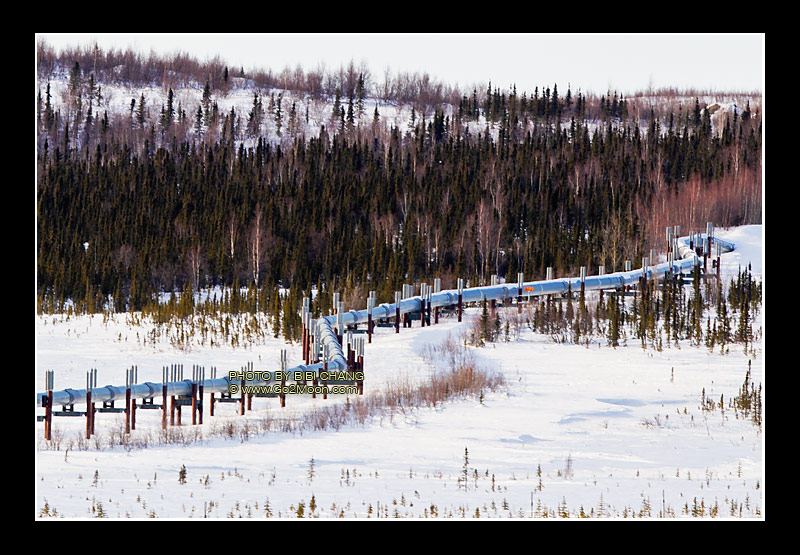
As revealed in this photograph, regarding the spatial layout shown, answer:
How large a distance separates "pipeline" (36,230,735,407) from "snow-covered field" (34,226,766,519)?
1.91 feet

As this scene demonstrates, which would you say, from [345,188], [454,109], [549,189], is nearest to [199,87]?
[454,109]

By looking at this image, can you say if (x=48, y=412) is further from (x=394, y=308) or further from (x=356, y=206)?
(x=356, y=206)

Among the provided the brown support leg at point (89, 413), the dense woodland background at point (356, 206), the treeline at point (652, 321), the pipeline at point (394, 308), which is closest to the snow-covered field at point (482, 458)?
the brown support leg at point (89, 413)

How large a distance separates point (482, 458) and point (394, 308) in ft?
38.2

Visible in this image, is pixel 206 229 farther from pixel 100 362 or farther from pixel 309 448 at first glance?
pixel 309 448

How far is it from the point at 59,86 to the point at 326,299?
2392 inches

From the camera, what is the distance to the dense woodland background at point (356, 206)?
131ft

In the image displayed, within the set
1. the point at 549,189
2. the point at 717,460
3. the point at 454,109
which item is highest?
the point at 454,109

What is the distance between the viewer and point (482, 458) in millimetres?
11266

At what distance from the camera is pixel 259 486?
32.5 feet

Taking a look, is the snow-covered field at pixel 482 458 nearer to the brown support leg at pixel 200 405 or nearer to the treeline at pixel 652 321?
the brown support leg at pixel 200 405

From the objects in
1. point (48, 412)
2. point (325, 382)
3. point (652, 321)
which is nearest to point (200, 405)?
point (325, 382)

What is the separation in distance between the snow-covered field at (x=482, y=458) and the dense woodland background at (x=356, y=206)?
11.9 meters

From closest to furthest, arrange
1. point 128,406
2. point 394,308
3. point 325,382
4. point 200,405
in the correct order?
point 128,406 → point 200,405 → point 325,382 → point 394,308
